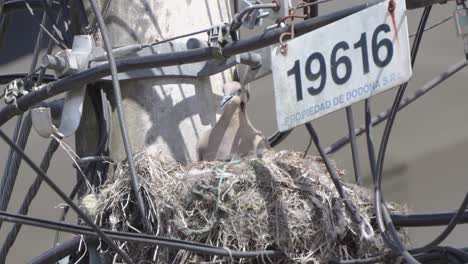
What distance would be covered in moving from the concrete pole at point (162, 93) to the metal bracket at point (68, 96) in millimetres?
184

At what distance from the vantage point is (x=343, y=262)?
545 cm

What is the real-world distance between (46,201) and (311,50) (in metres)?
4.79

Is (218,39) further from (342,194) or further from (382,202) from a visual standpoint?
(382,202)

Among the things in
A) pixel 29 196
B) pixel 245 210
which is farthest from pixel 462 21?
pixel 29 196

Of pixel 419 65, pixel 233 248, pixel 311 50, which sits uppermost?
pixel 311 50

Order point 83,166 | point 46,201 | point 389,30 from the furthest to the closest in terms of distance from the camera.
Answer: point 46,201
point 83,166
point 389,30

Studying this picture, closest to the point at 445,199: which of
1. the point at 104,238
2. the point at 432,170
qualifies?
the point at 432,170

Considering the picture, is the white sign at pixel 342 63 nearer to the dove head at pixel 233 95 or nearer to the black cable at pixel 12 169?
the dove head at pixel 233 95

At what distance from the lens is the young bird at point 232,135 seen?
5980 millimetres

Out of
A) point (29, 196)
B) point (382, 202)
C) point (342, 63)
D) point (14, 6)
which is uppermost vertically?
point (342, 63)

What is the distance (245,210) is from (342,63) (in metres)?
0.92

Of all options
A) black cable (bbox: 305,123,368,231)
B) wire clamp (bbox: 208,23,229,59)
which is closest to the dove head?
wire clamp (bbox: 208,23,229,59)

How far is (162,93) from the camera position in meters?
5.98

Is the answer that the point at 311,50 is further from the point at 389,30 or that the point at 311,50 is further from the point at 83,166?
the point at 83,166
